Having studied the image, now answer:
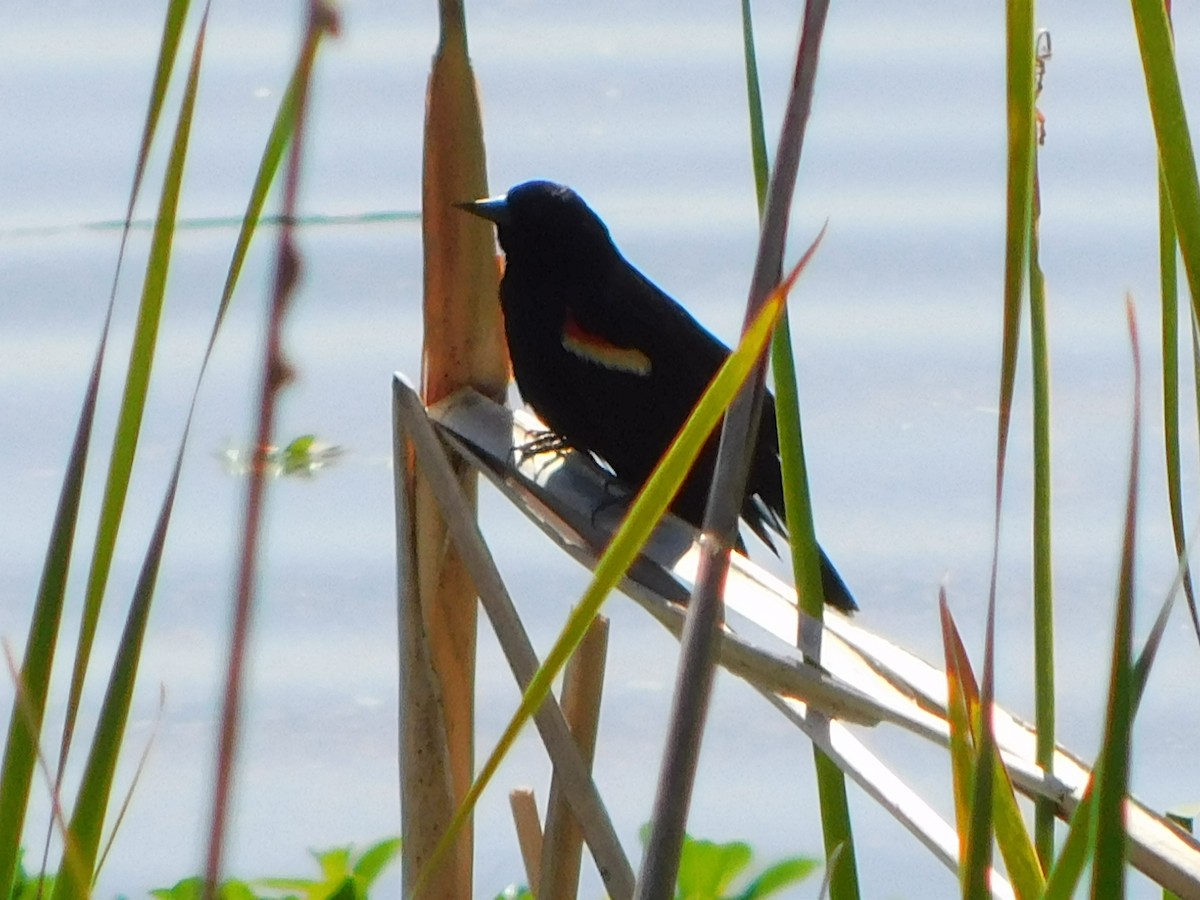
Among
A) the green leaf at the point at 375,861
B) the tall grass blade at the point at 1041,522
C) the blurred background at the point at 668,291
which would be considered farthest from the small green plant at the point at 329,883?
the tall grass blade at the point at 1041,522

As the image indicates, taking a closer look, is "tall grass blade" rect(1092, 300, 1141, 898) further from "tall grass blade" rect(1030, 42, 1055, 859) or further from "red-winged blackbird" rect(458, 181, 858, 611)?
"red-winged blackbird" rect(458, 181, 858, 611)

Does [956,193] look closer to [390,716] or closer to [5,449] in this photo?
[390,716]

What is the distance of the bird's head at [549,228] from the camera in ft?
5.21

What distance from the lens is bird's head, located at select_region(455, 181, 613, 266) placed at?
1587 millimetres

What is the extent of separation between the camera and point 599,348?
162 cm

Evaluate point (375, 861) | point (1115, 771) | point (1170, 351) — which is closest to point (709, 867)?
point (375, 861)

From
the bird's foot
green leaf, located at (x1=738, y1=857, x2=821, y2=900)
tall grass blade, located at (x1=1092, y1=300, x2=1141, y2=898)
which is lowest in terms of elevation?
green leaf, located at (x1=738, y1=857, x2=821, y2=900)

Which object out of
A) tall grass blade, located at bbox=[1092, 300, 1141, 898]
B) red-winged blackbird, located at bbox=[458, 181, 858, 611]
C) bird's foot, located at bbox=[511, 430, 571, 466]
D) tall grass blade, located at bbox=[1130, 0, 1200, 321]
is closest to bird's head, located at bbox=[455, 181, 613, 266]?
red-winged blackbird, located at bbox=[458, 181, 858, 611]

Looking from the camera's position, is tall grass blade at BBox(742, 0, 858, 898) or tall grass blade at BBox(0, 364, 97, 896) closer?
tall grass blade at BBox(0, 364, 97, 896)

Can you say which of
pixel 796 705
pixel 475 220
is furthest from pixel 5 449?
pixel 796 705

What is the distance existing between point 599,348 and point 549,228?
0.14 metres

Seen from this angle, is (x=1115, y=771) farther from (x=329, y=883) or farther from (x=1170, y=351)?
(x=329, y=883)

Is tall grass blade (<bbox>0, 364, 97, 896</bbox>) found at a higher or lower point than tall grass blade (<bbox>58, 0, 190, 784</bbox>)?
lower

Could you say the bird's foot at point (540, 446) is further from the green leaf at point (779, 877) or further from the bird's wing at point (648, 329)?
the green leaf at point (779, 877)
